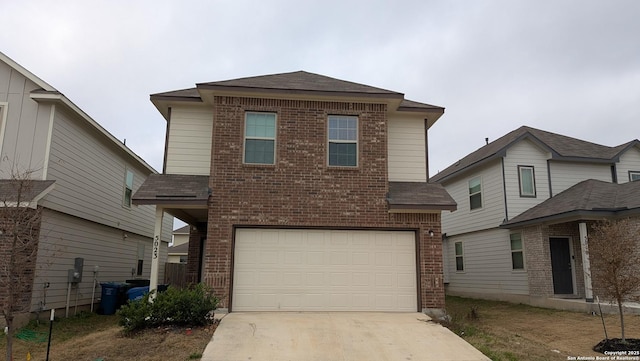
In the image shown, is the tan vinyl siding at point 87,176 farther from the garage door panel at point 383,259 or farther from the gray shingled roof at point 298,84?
the garage door panel at point 383,259

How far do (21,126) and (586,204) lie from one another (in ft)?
54.3

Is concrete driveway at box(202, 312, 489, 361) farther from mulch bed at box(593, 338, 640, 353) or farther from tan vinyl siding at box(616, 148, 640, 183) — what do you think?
tan vinyl siding at box(616, 148, 640, 183)

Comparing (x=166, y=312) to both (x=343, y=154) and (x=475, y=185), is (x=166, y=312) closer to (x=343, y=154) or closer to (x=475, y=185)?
(x=343, y=154)

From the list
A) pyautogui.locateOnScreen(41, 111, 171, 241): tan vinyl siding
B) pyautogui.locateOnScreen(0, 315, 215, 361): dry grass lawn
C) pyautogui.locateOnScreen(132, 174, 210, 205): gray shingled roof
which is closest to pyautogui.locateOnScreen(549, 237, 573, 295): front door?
pyautogui.locateOnScreen(132, 174, 210, 205): gray shingled roof

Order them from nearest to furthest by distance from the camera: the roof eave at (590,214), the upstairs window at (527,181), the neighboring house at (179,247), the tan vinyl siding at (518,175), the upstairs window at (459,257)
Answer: the roof eave at (590,214)
the tan vinyl siding at (518,175)
the upstairs window at (527,181)
the upstairs window at (459,257)
the neighboring house at (179,247)

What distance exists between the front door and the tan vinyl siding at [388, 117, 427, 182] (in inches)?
266

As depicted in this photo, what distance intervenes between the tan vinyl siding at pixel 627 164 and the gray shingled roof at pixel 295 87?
10.4 meters

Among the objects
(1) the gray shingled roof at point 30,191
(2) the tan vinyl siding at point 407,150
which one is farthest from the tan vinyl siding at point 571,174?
(1) the gray shingled roof at point 30,191

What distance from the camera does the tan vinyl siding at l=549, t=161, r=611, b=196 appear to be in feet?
55.1

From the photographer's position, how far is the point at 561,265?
1527cm

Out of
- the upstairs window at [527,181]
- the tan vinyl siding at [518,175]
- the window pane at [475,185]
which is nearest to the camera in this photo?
the tan vinyl siding at [518,175]

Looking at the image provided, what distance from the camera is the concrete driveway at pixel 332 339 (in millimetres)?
7230

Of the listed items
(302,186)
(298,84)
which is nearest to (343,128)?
(298,84)

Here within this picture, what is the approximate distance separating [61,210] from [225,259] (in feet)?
17.2
